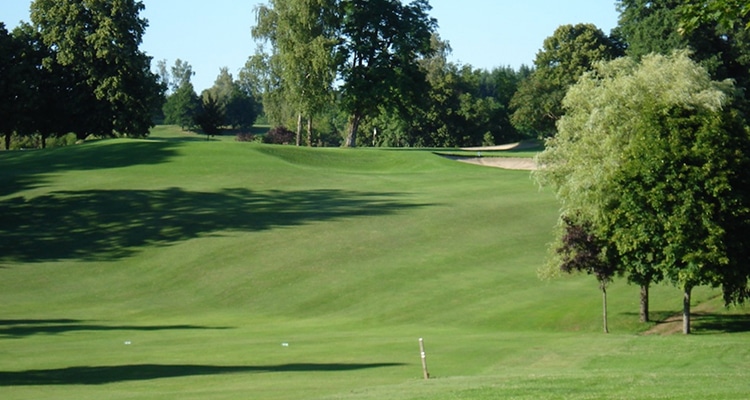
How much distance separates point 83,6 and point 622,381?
250 feet

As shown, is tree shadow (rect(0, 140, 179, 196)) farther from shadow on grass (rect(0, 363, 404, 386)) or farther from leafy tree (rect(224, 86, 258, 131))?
leafy tree (rect(224, 86, 258, 131))

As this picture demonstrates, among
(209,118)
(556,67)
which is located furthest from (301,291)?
(556,67)

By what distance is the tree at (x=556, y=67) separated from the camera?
103062mm

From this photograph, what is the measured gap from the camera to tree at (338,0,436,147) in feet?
286

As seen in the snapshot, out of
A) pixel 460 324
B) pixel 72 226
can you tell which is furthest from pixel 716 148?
pixel 72 226

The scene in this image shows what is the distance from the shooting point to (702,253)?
30.9m

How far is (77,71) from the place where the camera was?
85062 mm

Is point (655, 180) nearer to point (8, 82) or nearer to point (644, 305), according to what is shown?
point (644, 305)

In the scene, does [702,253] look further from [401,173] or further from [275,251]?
[401,173]

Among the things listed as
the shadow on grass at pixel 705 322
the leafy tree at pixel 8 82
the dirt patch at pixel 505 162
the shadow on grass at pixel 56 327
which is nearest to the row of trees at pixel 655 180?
the shadow on grass at pixel 705 322

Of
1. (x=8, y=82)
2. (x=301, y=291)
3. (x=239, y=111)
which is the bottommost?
(x=301, y=291)

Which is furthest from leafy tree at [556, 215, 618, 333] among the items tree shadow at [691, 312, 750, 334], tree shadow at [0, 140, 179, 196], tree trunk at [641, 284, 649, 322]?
tree shadow at [0, 140, 179, 196]

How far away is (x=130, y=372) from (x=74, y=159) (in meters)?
49.1

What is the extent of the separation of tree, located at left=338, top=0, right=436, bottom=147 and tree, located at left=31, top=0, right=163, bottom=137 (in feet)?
61.9
